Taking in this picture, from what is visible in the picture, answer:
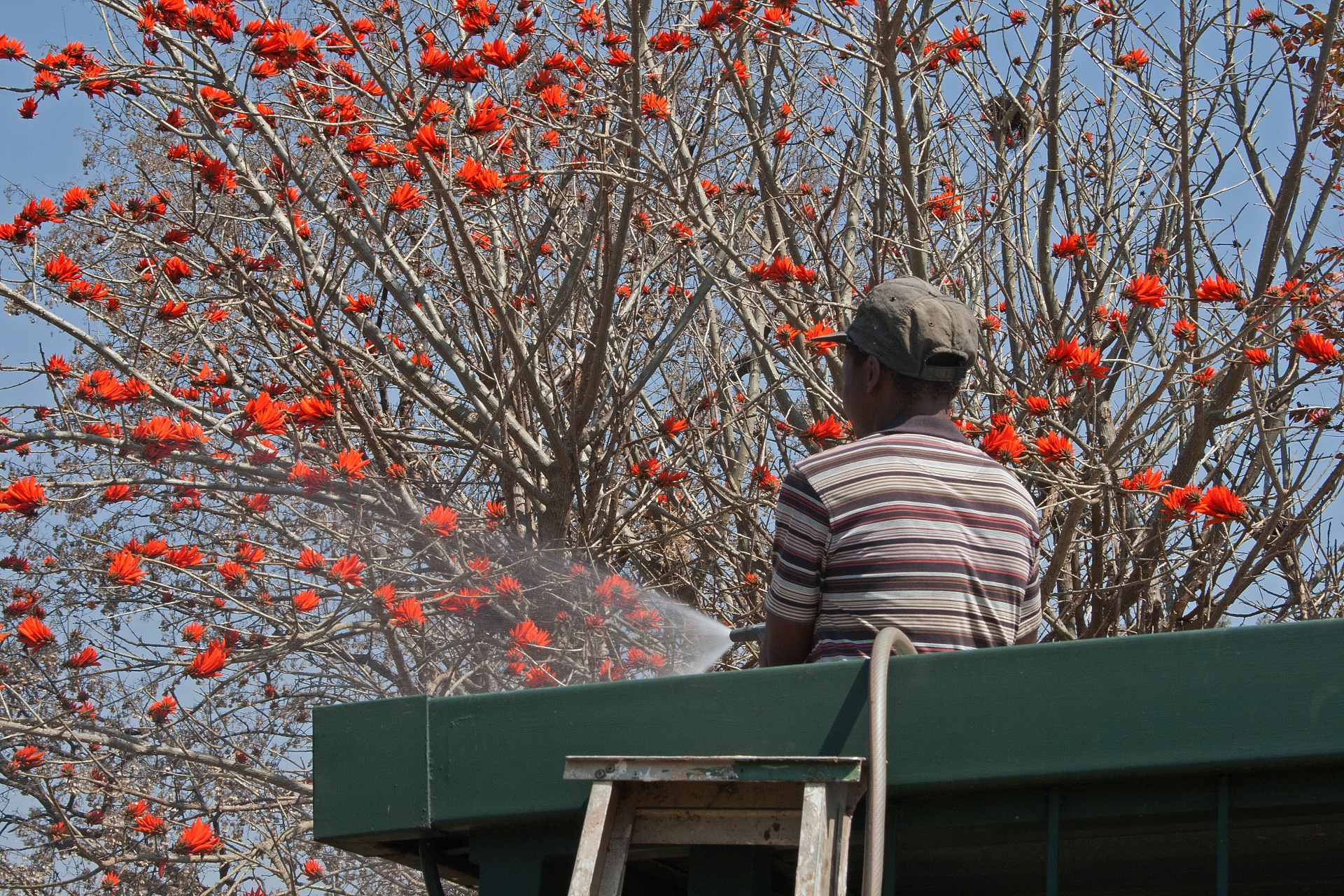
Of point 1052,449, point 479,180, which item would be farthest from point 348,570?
point 1052,449

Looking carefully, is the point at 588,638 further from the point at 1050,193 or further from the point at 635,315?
the point at 1050,193

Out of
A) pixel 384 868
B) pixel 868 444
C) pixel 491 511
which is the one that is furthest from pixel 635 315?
pixel 868 444

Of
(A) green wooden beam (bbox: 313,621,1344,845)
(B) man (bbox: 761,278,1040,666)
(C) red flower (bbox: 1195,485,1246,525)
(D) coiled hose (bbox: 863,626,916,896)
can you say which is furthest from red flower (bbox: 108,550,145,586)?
(D) coiled hose (bbox: 863,626,916,896)

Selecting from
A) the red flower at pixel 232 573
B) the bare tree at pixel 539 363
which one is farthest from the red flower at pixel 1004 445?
the red flower at pixel 232 573

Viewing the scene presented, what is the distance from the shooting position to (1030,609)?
247 centimetres

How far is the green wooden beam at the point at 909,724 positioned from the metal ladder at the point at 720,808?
0.07 metres

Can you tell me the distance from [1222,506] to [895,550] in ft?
7.30

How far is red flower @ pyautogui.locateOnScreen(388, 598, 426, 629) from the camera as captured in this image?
5105 millimetres

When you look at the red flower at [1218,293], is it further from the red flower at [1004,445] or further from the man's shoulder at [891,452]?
the man's shoulder at [891,452]

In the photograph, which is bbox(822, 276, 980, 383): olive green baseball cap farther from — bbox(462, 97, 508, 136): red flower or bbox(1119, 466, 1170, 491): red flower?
bbox(462, 97, 508, 136): red flower

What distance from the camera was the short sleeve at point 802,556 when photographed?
2225 mm

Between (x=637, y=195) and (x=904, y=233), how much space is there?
4.06 ft

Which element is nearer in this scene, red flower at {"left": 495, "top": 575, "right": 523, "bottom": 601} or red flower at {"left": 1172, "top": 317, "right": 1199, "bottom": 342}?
red flower at {"left": 1172, "top": 317, "right": 1199, "bottom": 342}

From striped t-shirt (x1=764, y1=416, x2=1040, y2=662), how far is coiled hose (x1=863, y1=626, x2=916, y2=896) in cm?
33
